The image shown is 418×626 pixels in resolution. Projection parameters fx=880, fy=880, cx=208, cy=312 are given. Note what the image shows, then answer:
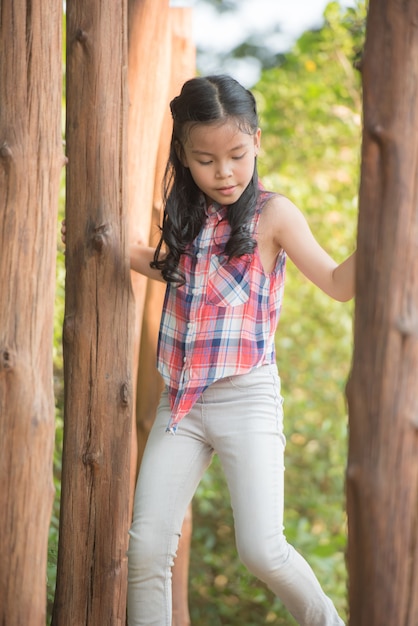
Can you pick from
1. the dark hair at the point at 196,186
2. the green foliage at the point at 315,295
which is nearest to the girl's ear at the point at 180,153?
the dark hair at the point at 196,186

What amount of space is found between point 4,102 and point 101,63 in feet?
1.24

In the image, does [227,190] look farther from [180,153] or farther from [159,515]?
[159,515]

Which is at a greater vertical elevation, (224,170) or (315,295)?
(315,295)

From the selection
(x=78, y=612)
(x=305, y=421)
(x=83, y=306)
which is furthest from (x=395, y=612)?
(x=305, y=421)

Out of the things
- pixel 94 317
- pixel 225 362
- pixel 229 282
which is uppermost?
pixel 229 282

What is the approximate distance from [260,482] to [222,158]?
95 cm

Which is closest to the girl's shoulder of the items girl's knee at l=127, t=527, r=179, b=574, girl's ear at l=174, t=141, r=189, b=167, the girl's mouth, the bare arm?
the bare arm

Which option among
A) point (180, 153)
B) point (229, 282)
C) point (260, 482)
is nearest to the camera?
point (260, 482)

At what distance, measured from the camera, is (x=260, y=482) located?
2541 millimetres

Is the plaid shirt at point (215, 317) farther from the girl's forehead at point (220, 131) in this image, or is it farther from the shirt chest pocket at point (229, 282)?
the girl's forehead at point (220, 131)

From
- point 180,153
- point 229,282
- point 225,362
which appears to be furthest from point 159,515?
point 180,153

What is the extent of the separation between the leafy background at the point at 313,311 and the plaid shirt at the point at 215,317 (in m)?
2.99

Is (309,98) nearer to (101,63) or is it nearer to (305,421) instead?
(305,421)

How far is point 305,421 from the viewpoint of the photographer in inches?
242
